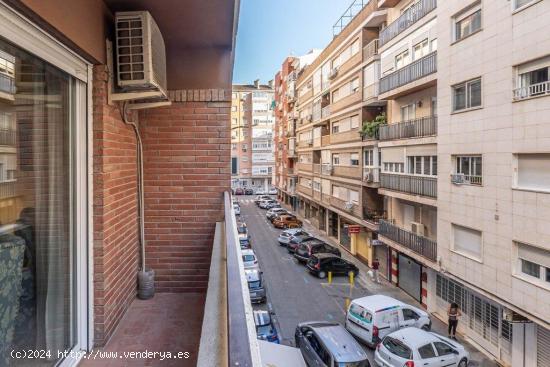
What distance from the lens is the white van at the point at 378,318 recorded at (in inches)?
426

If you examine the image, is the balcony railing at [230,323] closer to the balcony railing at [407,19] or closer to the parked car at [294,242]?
the balcony railing at [407,19]

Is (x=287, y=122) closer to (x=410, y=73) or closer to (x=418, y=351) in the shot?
(x=410, y=73)

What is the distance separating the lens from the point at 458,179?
11102mm

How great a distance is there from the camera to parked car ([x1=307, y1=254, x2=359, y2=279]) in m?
17.5

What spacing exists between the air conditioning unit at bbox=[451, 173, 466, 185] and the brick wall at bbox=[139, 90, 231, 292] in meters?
8.77

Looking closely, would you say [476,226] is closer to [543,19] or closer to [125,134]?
[543,19]

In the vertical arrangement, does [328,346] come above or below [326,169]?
below

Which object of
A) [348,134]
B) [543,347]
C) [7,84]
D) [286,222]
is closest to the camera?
[7,84]

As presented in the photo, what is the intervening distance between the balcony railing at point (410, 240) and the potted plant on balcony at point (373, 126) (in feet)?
12.5

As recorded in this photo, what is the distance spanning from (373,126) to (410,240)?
18.2 ft

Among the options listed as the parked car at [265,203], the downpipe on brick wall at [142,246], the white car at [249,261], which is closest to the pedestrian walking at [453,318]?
the white car at [249,261]

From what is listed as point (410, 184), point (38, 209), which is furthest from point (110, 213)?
point (410, 184)

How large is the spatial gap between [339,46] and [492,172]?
46.5 ft

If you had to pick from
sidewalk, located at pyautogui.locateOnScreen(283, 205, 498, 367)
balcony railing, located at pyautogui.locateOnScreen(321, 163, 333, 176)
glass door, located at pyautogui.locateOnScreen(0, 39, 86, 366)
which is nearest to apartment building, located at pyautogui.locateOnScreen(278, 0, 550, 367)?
sidewalk, located at pyautogui.locateOnScreen(283, 205, 498, 367)
